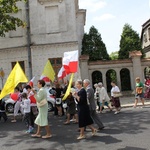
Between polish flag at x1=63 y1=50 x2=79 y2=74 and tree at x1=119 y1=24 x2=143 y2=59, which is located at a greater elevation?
tree at x1=119 y1=24 x2=143 y2=59

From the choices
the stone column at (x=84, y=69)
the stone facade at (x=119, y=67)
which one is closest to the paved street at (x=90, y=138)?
the stone column at (x=84, y=69)

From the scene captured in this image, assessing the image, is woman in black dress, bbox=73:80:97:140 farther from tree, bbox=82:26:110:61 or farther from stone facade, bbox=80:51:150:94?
tree, bbox=82:26:110:61

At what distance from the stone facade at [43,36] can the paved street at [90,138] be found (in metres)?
11.0

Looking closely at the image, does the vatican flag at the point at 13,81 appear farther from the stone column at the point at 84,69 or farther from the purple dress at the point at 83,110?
the stone column at the point at 84,69

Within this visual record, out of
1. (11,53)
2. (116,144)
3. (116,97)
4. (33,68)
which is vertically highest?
(11,53)

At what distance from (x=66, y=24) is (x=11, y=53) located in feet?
16.4

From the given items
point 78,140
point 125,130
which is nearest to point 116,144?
point 78,140

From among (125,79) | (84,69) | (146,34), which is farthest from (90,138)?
(146,34)

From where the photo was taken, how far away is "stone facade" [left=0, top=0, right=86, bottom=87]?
21625mm

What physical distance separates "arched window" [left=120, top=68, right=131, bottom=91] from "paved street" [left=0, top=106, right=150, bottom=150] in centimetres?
1112

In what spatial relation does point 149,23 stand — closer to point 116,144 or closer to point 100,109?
point 100,109

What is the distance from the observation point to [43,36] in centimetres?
2184

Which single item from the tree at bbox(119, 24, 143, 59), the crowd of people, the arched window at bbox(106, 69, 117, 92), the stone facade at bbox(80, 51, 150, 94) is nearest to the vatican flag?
the crowd of people

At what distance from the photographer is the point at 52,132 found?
994cm
